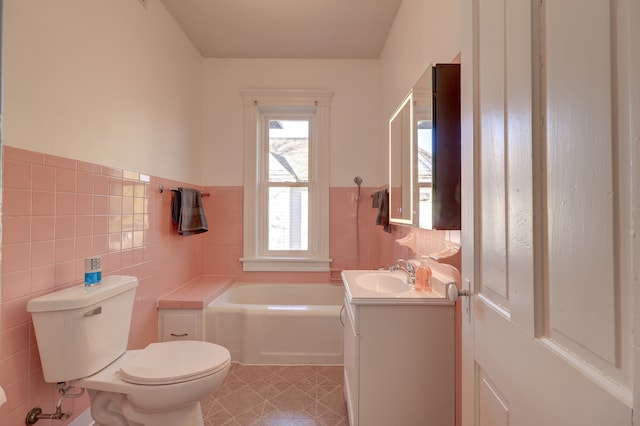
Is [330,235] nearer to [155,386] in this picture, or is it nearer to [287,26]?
[287,26]

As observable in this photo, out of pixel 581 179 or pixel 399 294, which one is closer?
pixel 581 179

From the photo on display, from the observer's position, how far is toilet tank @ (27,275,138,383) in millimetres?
1197

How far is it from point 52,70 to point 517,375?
202 cm

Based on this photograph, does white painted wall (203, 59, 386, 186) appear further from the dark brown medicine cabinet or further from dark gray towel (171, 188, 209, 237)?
the dark brown medicine cabinet

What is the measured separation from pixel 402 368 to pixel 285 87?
8.90 ft

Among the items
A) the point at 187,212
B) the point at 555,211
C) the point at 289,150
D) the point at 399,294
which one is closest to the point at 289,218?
the point at 289,150

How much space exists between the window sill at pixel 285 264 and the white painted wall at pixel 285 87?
84cm

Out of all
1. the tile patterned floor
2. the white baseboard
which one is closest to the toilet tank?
the white baseboard

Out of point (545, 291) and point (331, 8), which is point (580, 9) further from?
point (331, 8)

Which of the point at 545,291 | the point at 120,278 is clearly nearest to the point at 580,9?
the point at 545,291

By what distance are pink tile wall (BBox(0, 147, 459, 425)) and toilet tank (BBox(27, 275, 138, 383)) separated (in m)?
0.09

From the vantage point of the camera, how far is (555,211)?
1.65ft

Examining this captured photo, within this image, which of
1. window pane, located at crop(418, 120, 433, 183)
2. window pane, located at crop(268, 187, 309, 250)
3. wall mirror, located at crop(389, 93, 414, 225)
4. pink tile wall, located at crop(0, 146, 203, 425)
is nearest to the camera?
pink tile wall, located at crop(0, 146, 203, 425)

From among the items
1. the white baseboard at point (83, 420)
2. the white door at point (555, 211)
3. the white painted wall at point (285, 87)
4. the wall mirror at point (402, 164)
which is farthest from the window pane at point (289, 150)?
the white door at point (555, 211)
